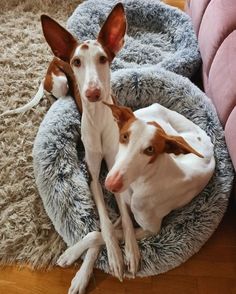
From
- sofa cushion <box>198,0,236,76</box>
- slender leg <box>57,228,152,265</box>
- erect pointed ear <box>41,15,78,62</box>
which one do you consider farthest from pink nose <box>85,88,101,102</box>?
sofa cushion <box>198,0,236,76</box>

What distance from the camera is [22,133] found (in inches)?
88.8

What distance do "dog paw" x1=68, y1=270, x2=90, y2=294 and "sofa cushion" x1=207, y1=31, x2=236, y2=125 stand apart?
0.97 metres

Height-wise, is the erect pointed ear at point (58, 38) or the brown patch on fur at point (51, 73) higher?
the erect pointed ear at point (58, 38)

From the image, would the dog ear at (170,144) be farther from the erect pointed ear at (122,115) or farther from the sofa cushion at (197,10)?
the sofa cushion at (197,10)

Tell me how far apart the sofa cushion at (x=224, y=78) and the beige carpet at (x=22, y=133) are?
37.7 inches

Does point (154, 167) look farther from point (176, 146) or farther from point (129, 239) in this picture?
point (129, 239)

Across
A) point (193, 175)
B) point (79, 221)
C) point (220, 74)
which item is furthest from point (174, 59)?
point (79, 221)

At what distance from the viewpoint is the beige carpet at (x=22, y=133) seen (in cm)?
177

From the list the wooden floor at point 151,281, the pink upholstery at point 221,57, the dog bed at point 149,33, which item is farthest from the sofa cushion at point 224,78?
the wooden floor at point 151,281

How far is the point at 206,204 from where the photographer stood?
173 cm

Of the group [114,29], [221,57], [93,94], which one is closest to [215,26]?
[221,57]

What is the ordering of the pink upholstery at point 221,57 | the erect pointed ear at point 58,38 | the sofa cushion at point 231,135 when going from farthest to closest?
the pink upholstery at point 221,57, the sofa cushion at point 231,135, the erect pointed ear at point 58,38

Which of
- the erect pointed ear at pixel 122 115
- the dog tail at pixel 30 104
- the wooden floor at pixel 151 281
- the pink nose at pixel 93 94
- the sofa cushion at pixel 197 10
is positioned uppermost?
the pink nose at pixel 93 94

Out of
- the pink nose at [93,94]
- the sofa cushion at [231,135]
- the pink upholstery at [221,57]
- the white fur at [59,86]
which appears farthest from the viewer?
the white fur at [59,86]
